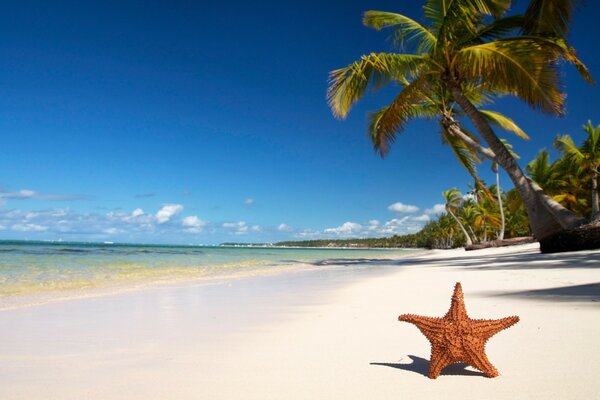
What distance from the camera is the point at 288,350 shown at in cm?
322

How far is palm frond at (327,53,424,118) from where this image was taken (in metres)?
13.2

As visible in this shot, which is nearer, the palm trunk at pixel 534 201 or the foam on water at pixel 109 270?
the foam on water at pixel 109 270

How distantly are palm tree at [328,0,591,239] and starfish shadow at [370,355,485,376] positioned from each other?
1075cm

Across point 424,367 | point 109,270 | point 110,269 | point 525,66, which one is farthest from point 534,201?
point 110,269

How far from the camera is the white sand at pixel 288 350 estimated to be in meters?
2.32

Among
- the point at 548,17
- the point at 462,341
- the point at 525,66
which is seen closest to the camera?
the point at 462,341

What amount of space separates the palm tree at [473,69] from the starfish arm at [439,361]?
1098 cm

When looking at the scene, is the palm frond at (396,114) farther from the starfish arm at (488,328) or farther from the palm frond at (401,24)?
the starfish arm at (488,328)

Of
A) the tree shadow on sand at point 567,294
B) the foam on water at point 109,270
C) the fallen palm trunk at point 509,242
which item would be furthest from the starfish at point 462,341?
the fallen palm trunk at point 509,242

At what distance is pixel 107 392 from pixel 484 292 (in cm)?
545

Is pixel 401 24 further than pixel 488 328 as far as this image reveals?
Yes

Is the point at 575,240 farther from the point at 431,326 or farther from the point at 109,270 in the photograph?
the point at 109,270

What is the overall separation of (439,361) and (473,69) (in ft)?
37.0

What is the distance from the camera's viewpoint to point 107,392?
2.34 meters
